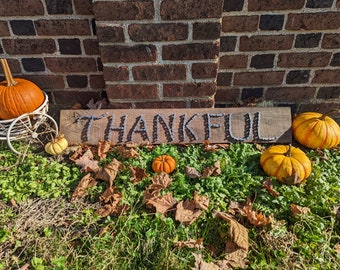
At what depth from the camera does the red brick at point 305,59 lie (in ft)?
7.09

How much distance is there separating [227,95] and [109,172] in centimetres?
106

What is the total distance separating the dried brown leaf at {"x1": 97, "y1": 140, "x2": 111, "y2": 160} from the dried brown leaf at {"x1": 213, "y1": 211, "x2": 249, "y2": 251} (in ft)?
2.86

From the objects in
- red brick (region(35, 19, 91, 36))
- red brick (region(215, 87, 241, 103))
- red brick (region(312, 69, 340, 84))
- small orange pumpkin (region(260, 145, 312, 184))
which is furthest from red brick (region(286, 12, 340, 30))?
red brick (region(35, 19, 91, 36))

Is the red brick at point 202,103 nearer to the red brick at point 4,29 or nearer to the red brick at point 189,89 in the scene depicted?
the red brick at point 189,89

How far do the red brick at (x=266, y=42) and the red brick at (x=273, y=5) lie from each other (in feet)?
0.59

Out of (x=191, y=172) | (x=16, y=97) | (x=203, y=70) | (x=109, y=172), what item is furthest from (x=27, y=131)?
(x=203, y=70)

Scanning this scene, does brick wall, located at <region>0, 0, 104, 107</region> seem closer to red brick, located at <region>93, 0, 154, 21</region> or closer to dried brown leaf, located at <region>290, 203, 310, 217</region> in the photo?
red brick, located at <region>93, 0, 154, 21</region>

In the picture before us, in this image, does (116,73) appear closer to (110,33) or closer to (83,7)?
(110,33)

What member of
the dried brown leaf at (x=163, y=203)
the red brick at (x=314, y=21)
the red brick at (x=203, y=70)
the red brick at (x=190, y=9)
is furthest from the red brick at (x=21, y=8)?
the red brick at (x=314, y=21)

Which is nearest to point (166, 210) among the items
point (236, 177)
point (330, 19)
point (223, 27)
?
point (236, 177)

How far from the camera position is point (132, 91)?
2129mm

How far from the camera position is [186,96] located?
2150 millimetres

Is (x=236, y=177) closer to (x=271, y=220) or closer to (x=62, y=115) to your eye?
(x=271, y=220)

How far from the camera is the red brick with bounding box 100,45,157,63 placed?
1923mm
